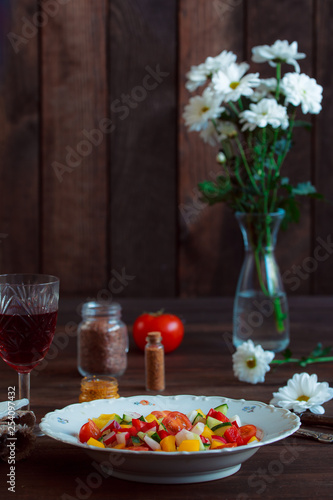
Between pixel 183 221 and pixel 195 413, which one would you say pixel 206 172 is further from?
pixel 195 413

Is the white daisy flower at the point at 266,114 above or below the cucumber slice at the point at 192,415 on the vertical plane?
above

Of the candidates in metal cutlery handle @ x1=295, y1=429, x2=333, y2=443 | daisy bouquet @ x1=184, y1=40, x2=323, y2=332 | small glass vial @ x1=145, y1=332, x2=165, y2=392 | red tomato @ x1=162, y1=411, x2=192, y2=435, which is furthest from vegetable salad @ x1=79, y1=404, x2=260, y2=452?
daisy bouquet @ x1=184, y1=40, x2=323, y2=332

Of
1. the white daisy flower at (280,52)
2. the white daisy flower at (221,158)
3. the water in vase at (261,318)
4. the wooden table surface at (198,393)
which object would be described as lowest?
the wooden table surface at (198,393)

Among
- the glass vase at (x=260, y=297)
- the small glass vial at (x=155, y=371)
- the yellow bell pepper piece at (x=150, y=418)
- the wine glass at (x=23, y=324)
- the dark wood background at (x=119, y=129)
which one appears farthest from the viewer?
the dark wood background at (x=119, y=129)

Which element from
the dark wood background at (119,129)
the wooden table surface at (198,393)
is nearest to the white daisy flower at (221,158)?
the wooden table surface at (198,393)

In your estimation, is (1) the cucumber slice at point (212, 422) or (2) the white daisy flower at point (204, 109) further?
(2) the white daisy flower at point (204, 109)

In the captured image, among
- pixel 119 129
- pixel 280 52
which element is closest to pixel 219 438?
pixel 280 52

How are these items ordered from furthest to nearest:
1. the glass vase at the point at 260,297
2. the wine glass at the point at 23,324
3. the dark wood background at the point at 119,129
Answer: the dark wood background at the point at 119,129
the glass vase at the point at 260,297
the wine glass at the point at 23,324

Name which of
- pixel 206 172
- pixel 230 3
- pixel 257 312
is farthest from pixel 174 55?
pixel 257 312

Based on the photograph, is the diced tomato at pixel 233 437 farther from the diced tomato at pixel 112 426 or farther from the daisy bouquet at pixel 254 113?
the daisy bouquet at pixel 254 113

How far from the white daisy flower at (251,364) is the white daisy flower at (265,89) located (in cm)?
45

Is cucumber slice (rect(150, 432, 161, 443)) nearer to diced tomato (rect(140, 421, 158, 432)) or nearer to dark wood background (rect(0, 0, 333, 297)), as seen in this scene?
diced tomato (rect(140, 421, 158, 432))

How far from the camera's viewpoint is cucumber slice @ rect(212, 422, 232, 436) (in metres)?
0.74

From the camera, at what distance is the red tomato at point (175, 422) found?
73 cm
